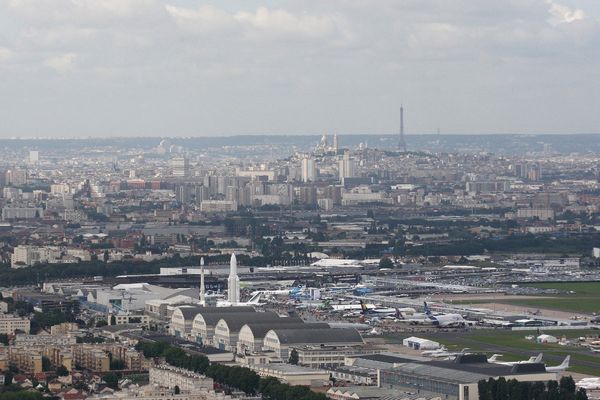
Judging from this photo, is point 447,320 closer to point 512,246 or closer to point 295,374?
point 295,374

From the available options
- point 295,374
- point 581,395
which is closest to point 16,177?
point 295,374

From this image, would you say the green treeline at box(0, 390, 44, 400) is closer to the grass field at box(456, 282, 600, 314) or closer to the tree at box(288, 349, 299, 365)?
the tree at box(288, 349, 299, 365)

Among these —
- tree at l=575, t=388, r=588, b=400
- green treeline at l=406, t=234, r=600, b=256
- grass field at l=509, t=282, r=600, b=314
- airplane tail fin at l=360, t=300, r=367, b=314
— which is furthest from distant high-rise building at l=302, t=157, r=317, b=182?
tree at l=575, t=388, r=588, b=400

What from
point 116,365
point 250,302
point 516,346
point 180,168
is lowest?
point 180,168

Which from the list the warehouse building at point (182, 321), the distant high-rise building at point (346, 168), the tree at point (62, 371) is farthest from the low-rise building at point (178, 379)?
the distant high-rise building at point (346, 168)

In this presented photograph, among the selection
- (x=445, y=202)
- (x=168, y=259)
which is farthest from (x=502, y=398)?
(x=445, y=202)

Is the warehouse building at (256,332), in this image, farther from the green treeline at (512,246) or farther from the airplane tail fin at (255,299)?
the green treeline at (512,246)

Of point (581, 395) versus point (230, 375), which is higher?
point (581, 395)
